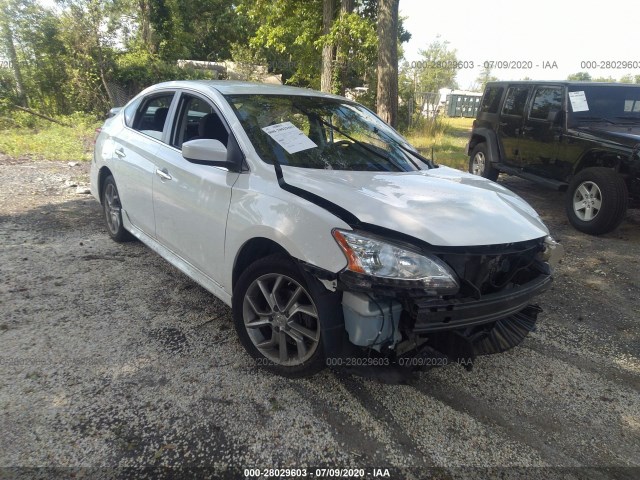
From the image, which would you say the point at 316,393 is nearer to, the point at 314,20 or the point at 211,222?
the point at 211,222

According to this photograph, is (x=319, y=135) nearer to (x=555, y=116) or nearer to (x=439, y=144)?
(x=555, y=116)

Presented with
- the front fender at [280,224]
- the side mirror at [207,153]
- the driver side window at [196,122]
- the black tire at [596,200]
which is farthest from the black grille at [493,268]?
the black tire at [596,200]

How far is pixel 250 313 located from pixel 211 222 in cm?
65

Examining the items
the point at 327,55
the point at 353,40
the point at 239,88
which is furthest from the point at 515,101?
the point at 327,55

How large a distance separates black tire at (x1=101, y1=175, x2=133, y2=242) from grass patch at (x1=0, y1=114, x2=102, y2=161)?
5.62 metres

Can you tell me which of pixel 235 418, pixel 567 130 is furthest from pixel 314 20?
pixel 235 418

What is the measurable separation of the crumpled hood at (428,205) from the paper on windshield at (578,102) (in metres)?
4.38

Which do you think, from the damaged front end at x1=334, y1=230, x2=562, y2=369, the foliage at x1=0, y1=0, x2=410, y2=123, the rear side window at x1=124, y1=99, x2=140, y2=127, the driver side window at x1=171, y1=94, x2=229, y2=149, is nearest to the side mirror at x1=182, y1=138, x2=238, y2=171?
the driver side window at x1=171, y1=94, x2=229, y2=149

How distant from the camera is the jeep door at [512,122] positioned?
7.31 m

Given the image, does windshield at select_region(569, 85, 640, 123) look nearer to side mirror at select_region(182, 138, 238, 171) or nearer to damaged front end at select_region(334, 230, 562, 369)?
damaged front end at select_region(334, 230, 562, 369)

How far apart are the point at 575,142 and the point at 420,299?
5370 mm

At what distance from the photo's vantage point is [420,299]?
2.06m

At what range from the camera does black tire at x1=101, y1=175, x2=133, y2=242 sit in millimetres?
4477

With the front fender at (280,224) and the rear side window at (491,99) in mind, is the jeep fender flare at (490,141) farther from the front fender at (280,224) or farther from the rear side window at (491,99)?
the front fender at (280,224)
